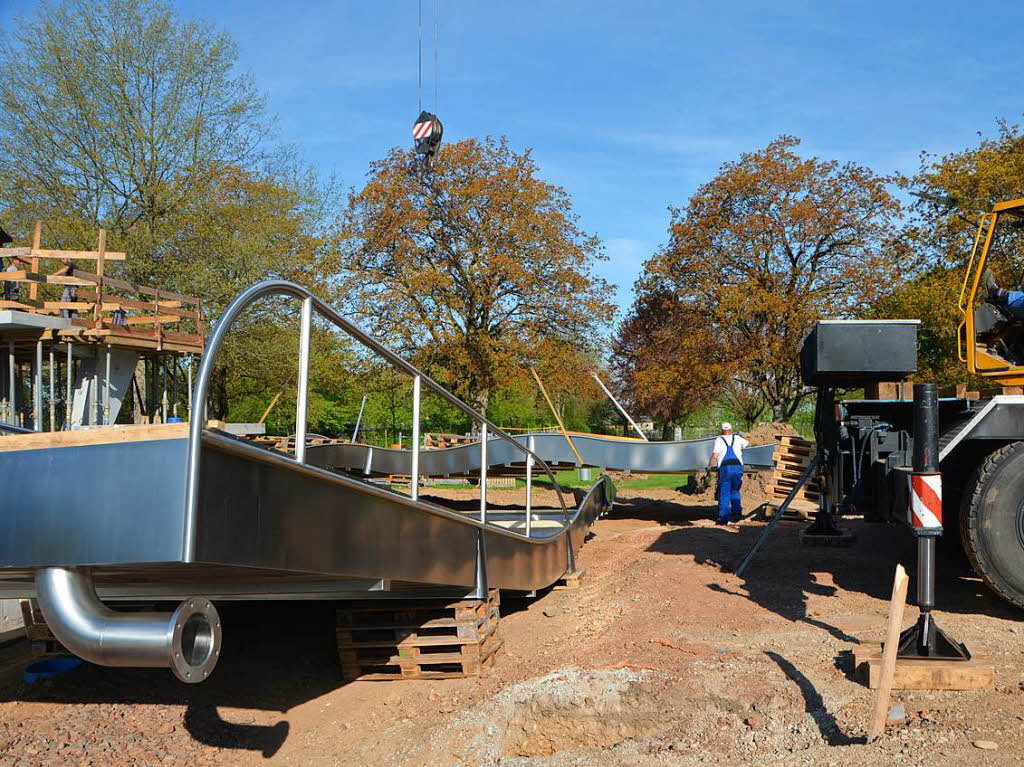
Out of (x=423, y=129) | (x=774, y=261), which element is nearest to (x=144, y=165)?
(x=423, y=129)

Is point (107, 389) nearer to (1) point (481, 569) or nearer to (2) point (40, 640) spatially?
(2) point (40, 640)

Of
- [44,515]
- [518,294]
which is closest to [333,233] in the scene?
[518,294]

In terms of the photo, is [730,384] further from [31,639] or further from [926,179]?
[31,639]

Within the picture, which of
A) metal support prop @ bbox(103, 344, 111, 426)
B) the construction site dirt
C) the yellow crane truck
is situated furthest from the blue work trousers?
metal support prop @ bbox(103, 344, 111, 426)

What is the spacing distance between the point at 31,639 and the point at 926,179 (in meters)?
22.3

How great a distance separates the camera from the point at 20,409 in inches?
685

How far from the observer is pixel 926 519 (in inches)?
203

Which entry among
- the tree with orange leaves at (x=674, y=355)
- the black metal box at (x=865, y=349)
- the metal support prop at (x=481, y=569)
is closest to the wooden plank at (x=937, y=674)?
the metal support prop at (x=481, y=569)

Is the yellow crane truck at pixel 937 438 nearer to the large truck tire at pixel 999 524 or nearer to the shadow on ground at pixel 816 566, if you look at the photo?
the large truck tire at pixel 999 524

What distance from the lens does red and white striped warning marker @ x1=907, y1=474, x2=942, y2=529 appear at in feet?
16.9

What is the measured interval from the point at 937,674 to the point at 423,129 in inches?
963

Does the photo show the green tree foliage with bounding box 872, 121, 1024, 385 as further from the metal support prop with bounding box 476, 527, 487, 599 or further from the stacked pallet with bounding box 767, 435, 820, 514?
the metal support prop with bounding box 476, 527, 487, 599

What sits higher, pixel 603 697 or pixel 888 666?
pixel 888 666

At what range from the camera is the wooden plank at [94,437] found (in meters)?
3.16
